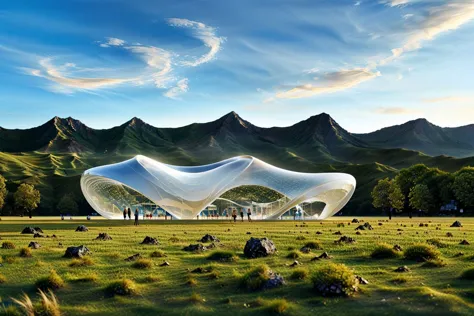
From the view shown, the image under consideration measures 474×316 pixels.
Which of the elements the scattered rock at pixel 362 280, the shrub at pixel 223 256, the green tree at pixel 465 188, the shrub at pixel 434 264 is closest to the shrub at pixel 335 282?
the scattered rock at pixel 362 280

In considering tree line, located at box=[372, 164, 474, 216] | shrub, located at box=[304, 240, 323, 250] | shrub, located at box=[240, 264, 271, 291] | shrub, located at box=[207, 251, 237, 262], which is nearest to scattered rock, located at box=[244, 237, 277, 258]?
shrub, located at box=[207, 251, 237, 262]

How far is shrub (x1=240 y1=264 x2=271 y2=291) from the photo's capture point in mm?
19008

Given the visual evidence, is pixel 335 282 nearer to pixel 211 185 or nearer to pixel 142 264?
pixel 142 264

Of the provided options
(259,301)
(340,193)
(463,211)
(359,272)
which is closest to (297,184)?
(340,193)

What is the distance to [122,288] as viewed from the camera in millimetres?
18859

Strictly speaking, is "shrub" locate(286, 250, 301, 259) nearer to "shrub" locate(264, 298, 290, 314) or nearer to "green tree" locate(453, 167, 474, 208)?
"shrub" locate(264, 298, 290, 314)

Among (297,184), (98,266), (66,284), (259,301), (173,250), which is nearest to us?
(259,301)

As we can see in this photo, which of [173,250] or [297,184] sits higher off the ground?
[297,184]

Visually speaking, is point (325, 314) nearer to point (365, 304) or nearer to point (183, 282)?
point (365, 304)

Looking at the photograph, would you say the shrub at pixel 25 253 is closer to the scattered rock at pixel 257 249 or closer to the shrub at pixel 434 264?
the scattered rock at pixel 257 249

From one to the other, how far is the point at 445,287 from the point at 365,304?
168 inches

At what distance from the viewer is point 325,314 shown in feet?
52.1

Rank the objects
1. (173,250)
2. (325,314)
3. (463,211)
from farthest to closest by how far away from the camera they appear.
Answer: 1. (463,211)
2. (173,250)
3. (325,314)

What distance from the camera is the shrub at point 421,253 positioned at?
24094 mm
